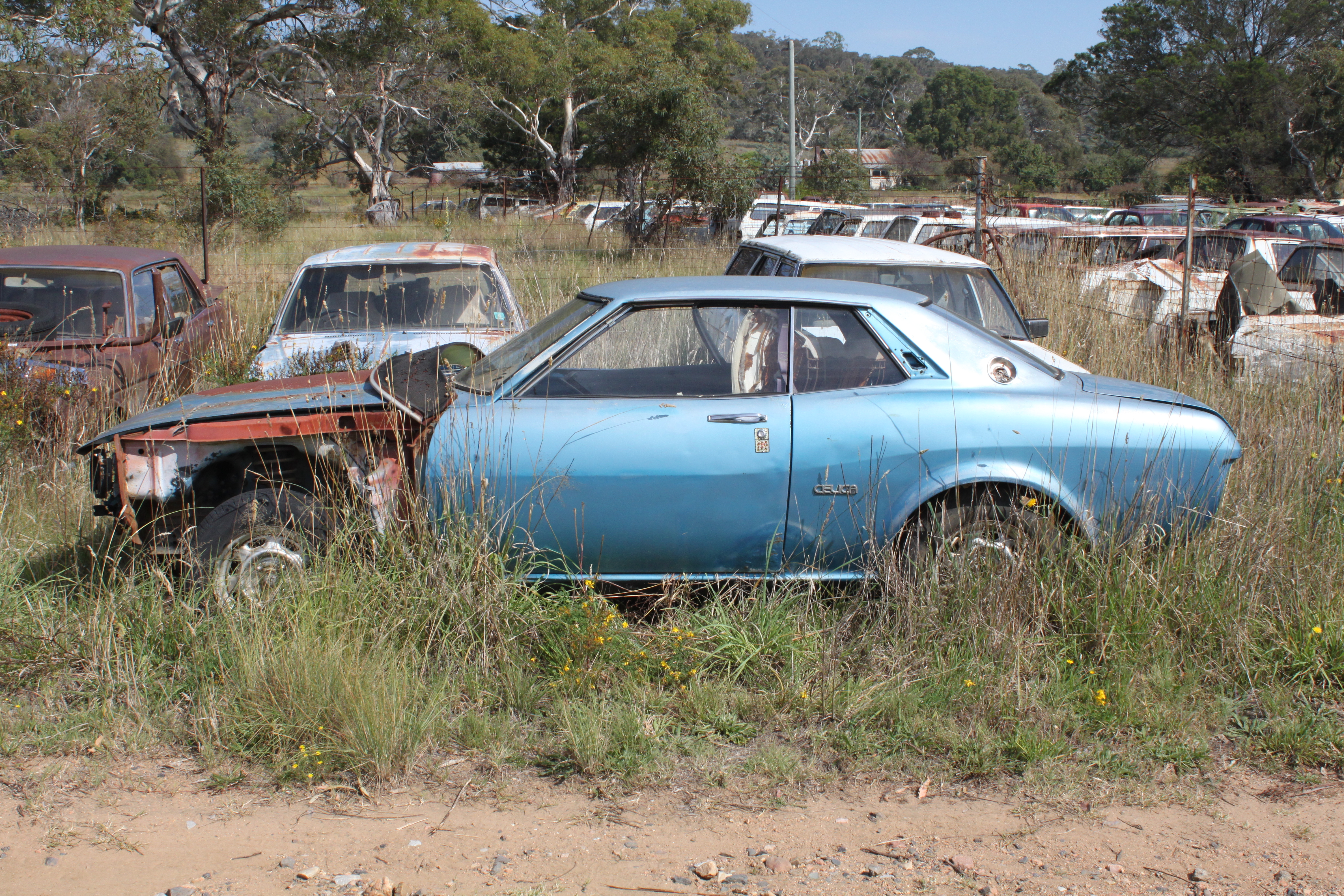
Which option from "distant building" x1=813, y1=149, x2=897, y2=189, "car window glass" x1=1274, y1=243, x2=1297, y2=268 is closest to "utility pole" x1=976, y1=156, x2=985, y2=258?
"car window glass" x1=1274, y1=243, x2=1297, y2=268

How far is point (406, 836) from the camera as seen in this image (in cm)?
296

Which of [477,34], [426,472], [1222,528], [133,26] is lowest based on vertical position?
[1222,528]

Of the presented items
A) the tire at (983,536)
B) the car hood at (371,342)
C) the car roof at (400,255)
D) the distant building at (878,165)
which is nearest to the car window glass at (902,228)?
the car roof at (400,255)

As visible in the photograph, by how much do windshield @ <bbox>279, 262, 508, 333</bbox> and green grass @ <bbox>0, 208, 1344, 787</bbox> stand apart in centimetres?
290

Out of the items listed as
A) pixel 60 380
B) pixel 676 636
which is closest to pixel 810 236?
pixel 676 636

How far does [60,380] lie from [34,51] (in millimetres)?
18279

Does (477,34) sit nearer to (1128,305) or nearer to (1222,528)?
(1128,305)

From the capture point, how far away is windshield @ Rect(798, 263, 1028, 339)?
6594 mm

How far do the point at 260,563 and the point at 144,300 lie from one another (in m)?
3.83

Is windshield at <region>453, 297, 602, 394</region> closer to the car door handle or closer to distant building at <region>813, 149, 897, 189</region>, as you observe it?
the car door handle

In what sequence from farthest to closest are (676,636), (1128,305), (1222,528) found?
(1128,305), (1222,528), (676,636)

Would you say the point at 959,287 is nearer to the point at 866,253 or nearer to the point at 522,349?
the point at 866,253

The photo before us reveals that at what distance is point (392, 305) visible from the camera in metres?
7.04

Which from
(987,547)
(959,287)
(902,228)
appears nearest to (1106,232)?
(959,287)
